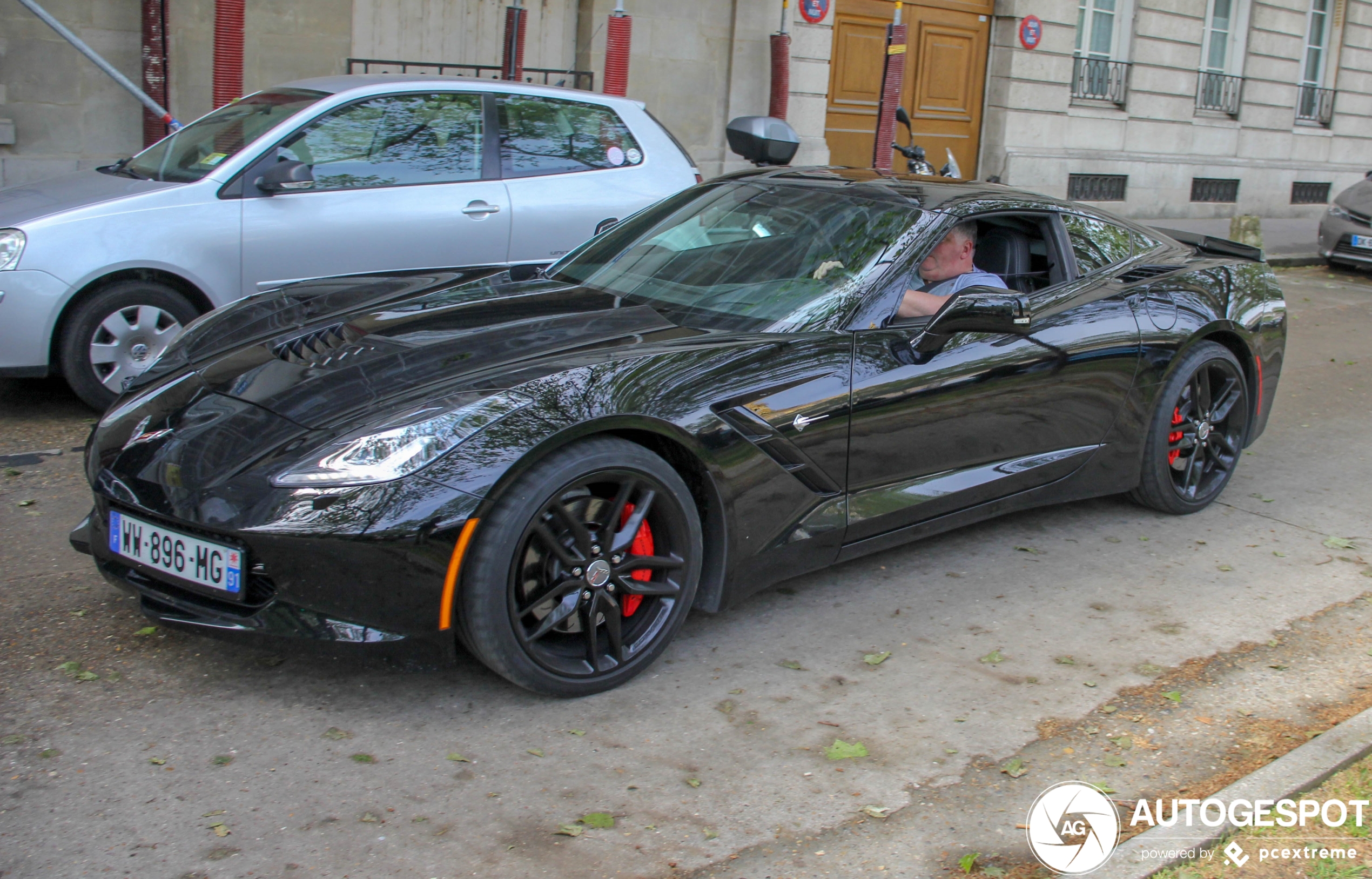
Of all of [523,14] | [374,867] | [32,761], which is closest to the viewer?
[374,867]

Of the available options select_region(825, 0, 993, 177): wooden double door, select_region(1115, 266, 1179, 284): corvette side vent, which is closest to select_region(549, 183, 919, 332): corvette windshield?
select_region(1115, 266, 1179, 284): corvette side vent

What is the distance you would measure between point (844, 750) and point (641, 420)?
1013mm

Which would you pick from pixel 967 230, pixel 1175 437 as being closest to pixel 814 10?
pixel 1175 437

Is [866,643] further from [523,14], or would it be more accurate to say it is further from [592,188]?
[523,14]

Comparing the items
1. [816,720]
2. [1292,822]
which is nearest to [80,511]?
[816,720]

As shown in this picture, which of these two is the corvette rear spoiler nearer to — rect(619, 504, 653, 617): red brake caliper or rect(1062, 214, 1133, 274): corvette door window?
rect(1062, 214, 1133, 274): corvette door window

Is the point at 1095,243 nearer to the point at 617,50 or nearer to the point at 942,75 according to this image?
the point at 617,50

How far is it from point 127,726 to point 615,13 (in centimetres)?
889

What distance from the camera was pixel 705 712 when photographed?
3359 millimetres

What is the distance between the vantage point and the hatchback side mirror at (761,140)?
590cm

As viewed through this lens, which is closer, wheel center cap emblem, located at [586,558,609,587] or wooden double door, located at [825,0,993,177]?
wheel center cap emblem, located at [586,558,609,587]

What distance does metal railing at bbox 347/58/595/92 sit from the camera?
11.0 meters

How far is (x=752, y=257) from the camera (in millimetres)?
4238

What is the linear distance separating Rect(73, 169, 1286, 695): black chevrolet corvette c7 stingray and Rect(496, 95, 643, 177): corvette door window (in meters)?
2.14
